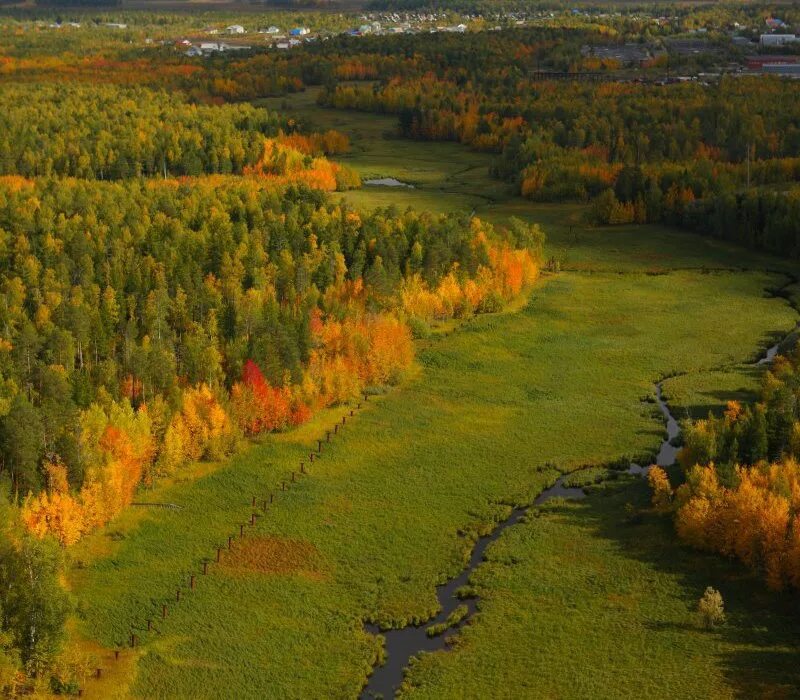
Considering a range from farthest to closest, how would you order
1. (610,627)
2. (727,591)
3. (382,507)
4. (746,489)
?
(382,507) < (746,489) < (727,591) < (610,627)

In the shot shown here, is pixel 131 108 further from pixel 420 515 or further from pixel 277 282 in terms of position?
pixel 420 515

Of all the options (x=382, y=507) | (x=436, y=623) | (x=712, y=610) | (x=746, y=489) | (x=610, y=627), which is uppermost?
(x=746, y=489)

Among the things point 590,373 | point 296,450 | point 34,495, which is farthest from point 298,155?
point 34,495

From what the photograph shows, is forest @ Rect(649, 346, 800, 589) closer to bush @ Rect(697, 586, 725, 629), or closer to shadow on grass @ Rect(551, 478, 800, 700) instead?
shadow on grass @ Rect(551, 478, 800, 700)

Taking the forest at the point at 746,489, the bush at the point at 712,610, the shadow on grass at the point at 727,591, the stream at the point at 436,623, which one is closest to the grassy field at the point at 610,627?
the shadow on grass at the point at 727,591

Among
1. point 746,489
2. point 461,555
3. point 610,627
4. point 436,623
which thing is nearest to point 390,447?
point 461,555

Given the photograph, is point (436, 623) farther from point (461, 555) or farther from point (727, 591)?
point (727, 591)


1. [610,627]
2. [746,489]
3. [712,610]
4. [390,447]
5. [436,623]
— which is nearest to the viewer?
[712,610]

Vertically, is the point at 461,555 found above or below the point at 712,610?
below
